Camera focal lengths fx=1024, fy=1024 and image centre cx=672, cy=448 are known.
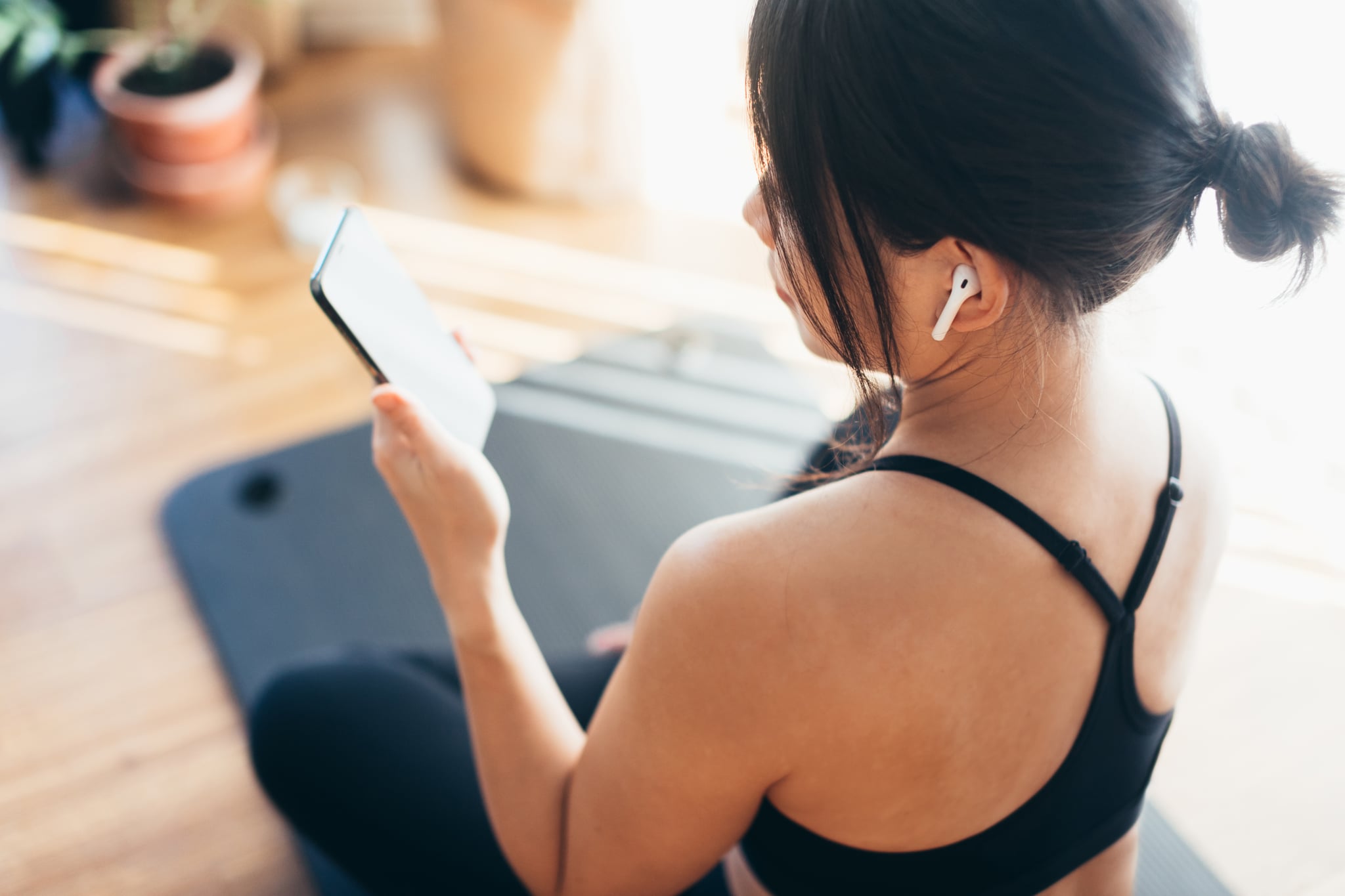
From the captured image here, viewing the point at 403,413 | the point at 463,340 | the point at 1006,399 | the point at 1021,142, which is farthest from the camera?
the point at 463,340

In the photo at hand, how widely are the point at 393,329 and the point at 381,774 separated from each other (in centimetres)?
40

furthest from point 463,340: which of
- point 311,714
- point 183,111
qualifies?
point 183,111

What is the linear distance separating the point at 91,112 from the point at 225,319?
826 millimetres

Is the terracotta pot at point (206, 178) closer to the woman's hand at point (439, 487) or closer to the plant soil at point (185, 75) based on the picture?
the plant soil at point (185, 75)

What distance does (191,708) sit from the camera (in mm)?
1414

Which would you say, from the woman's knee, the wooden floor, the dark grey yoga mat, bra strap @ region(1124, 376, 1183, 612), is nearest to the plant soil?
the wooden floor

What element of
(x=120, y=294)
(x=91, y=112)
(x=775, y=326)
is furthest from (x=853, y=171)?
(x=91, y=112)

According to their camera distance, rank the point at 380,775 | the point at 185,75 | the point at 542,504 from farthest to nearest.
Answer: the point at 185,75
the point at 542,504
the point at 380,775

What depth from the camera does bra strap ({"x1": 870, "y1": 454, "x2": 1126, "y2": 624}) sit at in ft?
2.03

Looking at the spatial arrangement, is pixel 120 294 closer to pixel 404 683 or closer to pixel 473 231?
pixel 473 231

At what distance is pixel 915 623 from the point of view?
59 cm

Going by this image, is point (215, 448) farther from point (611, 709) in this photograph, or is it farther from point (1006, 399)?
point (1006, 399)

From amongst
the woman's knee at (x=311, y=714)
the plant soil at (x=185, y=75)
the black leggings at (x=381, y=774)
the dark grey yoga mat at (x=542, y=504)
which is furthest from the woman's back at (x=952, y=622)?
the plant soil at (x=185, y=75)

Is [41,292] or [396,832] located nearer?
[396,832]
